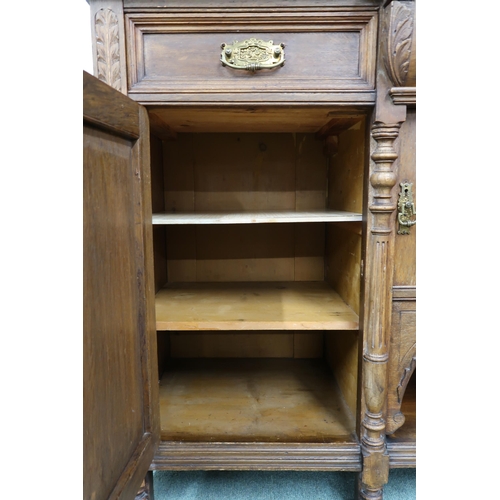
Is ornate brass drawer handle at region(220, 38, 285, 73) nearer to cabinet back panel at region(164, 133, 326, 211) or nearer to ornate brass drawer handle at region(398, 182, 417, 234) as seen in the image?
ornate brass drawer handle at region(398, 182, 417, 234)

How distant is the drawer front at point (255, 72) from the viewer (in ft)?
2.65

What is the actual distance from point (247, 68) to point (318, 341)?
1165mm

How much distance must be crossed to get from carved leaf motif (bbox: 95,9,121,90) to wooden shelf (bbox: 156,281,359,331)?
63 cm

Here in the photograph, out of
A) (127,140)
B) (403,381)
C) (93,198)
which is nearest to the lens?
(93,198)

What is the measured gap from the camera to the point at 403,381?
0.93 m

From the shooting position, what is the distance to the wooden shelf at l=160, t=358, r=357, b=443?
1.01 m

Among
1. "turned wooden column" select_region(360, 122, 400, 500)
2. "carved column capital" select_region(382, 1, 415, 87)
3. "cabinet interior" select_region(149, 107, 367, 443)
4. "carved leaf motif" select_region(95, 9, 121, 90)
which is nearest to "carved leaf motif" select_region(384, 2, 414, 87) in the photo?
"carved column capital" select_region(382, 1, 415, 87)

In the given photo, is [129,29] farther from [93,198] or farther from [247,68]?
[93,198]

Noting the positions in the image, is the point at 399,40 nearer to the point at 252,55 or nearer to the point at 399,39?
the point at 399,39

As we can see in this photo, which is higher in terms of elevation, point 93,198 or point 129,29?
point 129,29

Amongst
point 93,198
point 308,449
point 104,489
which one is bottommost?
point 308,449

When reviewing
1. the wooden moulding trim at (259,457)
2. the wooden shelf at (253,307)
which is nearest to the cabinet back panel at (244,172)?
the wooden shelf at (253,307)

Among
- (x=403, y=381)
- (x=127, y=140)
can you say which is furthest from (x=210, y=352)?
(x=127, y=140)

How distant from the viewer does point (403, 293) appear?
0.90 metres
